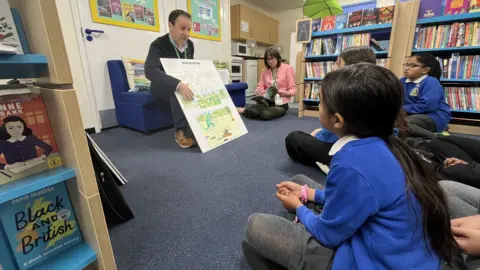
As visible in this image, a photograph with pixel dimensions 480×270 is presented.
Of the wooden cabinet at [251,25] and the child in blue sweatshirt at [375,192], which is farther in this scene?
the wooden cabinet at [251,25]

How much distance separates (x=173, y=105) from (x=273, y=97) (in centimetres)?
151

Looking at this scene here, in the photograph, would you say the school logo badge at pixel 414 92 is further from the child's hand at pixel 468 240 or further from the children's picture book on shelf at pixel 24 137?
the children's picture book on shelf at pixel 24 137

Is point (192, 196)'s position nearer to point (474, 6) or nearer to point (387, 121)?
point (387, 121)

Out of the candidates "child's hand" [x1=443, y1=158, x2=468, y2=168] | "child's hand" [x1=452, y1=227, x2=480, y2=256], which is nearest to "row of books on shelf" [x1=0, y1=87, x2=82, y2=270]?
"child's hand" [x1=452, y1=227, x2=480, y2=256]

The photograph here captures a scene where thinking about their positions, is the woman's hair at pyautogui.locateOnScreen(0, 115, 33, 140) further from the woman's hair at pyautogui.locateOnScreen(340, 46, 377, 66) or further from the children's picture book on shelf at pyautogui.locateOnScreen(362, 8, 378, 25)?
the children's picture book on shelf at pyautogui.locateOnScreen(362, 8, 378, 25)

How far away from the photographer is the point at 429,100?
63.2 inches

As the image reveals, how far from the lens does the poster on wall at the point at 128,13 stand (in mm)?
2254

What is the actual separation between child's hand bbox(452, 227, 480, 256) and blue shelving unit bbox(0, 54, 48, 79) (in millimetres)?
1006

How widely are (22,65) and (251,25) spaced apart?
504 centimetres

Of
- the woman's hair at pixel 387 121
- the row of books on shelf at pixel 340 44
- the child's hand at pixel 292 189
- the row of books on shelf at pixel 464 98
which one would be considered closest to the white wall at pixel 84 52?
the row of books on shelf at pixel 340 44

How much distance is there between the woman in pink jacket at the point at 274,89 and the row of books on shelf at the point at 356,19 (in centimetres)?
62

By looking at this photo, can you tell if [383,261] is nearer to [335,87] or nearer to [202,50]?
[335,87]

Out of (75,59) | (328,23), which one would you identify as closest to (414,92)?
(328,23)

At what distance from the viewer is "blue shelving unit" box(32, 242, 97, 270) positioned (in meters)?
0.53
